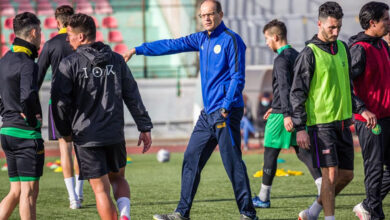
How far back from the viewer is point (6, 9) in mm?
28516

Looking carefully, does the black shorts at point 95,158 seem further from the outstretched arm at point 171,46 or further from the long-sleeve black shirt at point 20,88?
the outstretched arm at point 171,46

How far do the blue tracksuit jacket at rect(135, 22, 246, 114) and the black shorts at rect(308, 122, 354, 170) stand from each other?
89 cm

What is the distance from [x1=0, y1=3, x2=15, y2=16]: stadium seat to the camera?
2833 cm

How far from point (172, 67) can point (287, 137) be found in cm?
1932

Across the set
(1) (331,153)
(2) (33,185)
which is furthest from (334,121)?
(2) (33,185)

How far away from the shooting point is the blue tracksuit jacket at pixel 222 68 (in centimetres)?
639

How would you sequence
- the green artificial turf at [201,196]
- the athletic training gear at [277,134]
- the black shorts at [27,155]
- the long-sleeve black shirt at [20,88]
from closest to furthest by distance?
the long-sleeve black shirt at [20,88], the black shorts at [27,155], the green artificial turf at [201,196], the athletic training gear at [277,134]

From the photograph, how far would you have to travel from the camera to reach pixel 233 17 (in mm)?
23312

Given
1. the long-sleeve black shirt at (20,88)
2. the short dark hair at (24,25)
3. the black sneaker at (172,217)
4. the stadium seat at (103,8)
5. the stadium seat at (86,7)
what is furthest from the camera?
the stadium seat at (103,8)

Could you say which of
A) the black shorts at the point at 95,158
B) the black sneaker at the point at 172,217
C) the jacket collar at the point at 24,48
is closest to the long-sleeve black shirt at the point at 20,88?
the jacket collar at the point at 24,48

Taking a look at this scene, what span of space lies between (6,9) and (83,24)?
967 inches

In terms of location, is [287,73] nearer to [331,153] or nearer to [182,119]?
[331,153]

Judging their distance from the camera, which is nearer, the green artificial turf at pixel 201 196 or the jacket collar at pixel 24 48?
the jacket collar at pixel 24 48

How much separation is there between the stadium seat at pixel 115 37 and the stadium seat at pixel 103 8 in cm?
111
